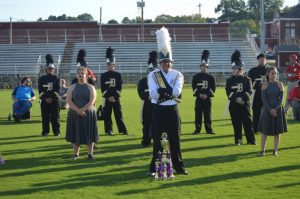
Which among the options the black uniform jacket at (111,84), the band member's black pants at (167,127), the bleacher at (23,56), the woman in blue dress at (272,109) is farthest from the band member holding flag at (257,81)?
the bleacher at (23,56)

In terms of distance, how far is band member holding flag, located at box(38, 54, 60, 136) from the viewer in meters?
16.4

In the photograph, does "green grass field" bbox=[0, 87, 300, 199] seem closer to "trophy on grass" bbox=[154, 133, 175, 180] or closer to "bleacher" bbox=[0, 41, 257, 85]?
"trophy on grass" bbox=[154, 133, 175, 180]

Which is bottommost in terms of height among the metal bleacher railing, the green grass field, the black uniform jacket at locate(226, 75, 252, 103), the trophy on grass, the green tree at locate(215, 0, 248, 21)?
the green grass field

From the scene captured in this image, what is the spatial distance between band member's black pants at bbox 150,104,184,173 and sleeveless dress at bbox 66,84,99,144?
1952mm

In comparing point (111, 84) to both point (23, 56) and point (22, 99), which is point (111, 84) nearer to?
point (22, 99)

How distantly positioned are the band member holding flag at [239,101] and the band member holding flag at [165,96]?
13.9 ft

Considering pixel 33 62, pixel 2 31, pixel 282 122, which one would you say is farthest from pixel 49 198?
pixel 2 31

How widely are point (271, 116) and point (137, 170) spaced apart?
310 cm

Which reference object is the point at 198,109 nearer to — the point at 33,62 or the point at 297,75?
the point at 297,75

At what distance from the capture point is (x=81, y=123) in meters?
12.0

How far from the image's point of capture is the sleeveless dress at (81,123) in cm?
1196

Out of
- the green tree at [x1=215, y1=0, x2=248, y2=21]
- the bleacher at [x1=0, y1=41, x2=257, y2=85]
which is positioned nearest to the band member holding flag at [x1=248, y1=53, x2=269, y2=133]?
the bleacher at [x1=0, y1=41, x2=257, y2=85]

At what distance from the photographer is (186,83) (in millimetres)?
45906

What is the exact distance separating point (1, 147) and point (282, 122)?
21.1ft
